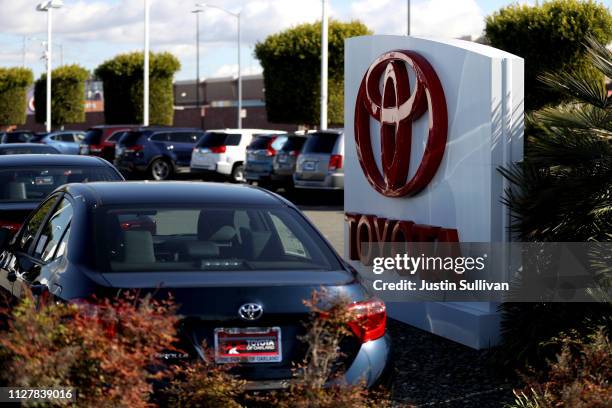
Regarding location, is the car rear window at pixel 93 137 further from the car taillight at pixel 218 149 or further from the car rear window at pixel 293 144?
the car rear window at pixel 293 144

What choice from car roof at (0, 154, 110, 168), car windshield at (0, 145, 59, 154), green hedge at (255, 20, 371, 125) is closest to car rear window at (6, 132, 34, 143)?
green hedge at (255, 20, 371, 125)

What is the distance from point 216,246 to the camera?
6.41 metres

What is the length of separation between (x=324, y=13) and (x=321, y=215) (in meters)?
12.5

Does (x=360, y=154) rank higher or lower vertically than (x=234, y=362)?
higher

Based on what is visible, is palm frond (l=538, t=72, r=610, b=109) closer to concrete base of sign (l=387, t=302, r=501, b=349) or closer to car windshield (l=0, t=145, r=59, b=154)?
concrete base of sign (l=387, t=302, r=501, b=349)

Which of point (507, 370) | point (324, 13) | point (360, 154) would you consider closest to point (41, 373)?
point (507, 370)

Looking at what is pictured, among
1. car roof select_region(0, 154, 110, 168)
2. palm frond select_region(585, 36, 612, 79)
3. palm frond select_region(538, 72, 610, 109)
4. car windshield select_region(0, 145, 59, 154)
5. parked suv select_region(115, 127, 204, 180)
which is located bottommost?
parked suv select_region(115, 127, 204, 180)

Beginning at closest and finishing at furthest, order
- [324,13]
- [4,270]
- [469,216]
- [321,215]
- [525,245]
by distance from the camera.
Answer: [4,270] → [525,245] → [469,216] → [321,215] → [324,13]

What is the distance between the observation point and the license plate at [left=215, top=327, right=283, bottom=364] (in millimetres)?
5457

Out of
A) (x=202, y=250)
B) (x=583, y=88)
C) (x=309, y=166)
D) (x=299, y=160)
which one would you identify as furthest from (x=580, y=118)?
(x=299, y=160)

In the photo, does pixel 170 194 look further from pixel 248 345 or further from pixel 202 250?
pixel 248 345

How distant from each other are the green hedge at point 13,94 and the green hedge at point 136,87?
20.7m

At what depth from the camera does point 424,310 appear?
32.4 feet

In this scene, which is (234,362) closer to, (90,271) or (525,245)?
(90,271)
